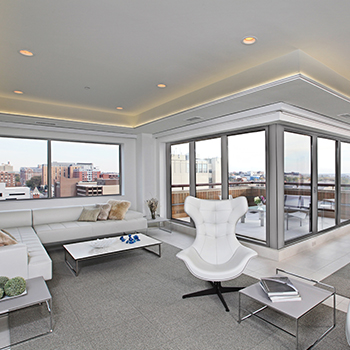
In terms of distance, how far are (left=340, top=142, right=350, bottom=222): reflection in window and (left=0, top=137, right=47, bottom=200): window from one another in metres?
6.92

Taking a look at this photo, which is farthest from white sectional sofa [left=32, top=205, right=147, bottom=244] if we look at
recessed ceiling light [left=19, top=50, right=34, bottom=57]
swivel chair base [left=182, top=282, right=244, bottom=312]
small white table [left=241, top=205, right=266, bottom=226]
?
recessed ceiling light [left=19, top=50, right=34, bottom=57]

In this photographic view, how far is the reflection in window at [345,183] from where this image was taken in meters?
5.99

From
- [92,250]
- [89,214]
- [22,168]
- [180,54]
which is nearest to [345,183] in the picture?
[180,54]

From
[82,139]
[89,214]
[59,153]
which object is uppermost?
[82,139]

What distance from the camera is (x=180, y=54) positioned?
301cm

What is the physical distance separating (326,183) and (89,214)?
5.18 meters

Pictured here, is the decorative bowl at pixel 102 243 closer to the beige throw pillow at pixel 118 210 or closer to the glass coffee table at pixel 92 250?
the glass coffee table at pixel 92 250

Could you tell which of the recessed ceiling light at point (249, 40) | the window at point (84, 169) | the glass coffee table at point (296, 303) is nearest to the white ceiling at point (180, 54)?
the recessed ceiling light at point (249, 40)

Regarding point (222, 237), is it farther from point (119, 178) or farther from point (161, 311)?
point (119, 178)

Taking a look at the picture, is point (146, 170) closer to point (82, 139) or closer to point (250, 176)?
point (82, 139)

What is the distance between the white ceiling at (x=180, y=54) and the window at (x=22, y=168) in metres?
1.03

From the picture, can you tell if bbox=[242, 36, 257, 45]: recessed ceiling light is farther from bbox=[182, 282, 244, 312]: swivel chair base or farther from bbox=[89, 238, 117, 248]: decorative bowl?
bbox=[89, 238, 117, 248]: decorative bowl

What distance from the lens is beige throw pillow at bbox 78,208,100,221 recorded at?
548 cm

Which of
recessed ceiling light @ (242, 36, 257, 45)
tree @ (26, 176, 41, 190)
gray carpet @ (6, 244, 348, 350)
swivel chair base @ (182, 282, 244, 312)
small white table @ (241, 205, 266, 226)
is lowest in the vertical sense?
gray carpet @ (6, 244, 348, 350)
